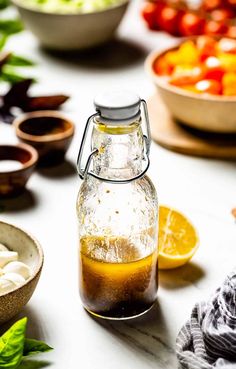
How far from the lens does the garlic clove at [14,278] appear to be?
104 centimetres

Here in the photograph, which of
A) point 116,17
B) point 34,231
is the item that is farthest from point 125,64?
point 34,231

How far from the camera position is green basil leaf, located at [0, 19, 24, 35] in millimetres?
1948

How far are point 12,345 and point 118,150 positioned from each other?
27cm

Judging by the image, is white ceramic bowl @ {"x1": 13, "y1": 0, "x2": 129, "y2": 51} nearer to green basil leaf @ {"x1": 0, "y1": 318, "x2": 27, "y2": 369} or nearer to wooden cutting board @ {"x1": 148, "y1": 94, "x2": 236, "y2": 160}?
wooden cutting board @ {"x1": 148, "y1": 94, "x2": 236, "y2": 160}

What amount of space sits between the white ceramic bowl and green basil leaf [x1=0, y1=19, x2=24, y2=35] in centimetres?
3

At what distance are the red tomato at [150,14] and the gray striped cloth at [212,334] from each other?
128 cm

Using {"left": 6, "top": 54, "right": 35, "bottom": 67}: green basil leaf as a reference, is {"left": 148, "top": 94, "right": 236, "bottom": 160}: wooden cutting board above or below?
below

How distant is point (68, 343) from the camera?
1053 millimetres

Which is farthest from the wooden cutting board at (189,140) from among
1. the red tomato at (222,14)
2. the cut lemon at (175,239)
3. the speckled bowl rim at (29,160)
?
the red tomato at (222,14)

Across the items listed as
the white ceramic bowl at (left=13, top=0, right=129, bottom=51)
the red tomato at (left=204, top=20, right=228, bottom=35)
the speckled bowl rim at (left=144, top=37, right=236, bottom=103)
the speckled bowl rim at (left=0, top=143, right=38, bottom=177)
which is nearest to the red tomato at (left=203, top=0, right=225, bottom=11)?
the red tomato at (left=204, top=20, right=228, bottom=35)

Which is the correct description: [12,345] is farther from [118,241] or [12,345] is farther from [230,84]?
[230,84]

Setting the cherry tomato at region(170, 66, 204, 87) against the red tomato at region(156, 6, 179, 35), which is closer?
the cherry tomato at region(170, 66, 204, 87)

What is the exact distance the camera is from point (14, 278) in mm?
1050

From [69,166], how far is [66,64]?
0.54m
